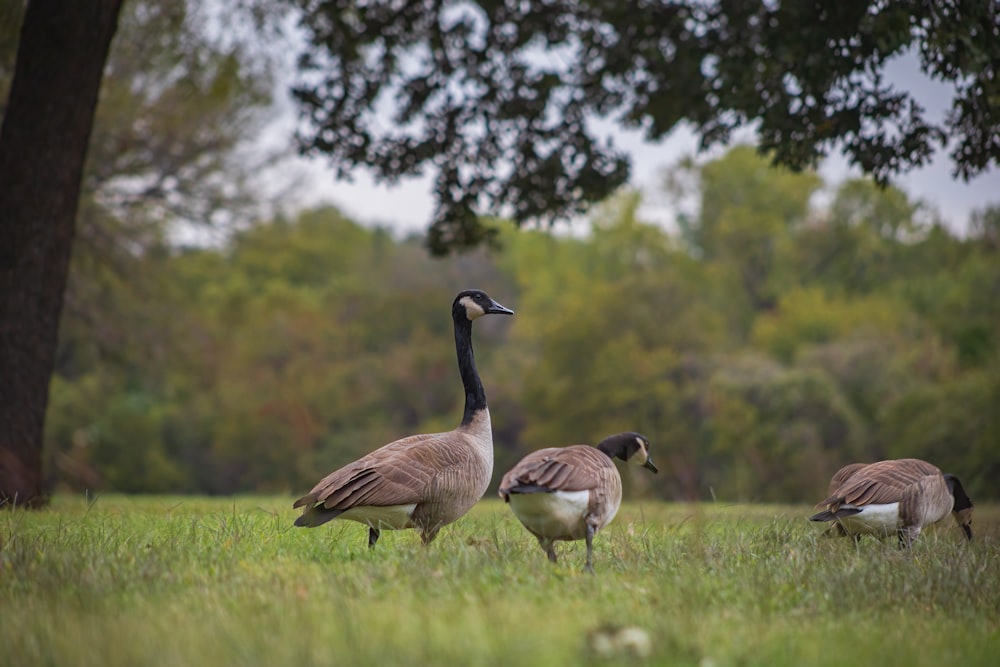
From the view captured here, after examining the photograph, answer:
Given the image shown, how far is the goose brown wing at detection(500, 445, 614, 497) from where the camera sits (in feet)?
20.9

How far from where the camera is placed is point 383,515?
6.91m

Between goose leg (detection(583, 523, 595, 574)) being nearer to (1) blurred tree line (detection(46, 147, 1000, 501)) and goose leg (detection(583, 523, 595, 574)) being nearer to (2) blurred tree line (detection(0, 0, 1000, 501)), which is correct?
(2) blurred tree line (detection(0, 0, 1000, 501))

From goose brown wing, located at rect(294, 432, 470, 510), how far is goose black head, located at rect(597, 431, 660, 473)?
1.29 meters

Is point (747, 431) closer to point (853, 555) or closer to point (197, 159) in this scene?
point (197, 159)

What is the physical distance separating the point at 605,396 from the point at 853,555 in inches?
1470

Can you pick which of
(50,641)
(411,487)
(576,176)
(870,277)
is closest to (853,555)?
(411,487)

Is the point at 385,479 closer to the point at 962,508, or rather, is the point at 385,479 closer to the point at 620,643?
the point at 620,643

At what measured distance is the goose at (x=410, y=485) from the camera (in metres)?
6.71

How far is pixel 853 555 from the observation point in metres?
7.13

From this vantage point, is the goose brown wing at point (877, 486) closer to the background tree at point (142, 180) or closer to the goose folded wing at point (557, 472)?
the goose folded wing at point (557, 472)

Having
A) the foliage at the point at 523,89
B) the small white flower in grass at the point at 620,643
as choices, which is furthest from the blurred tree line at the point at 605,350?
the small white flower in grass at the point at 620,643

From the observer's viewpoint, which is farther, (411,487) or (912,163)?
(912,163)

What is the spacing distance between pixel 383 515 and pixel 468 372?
5.89ft

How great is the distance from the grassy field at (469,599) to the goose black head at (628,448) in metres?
0.66
